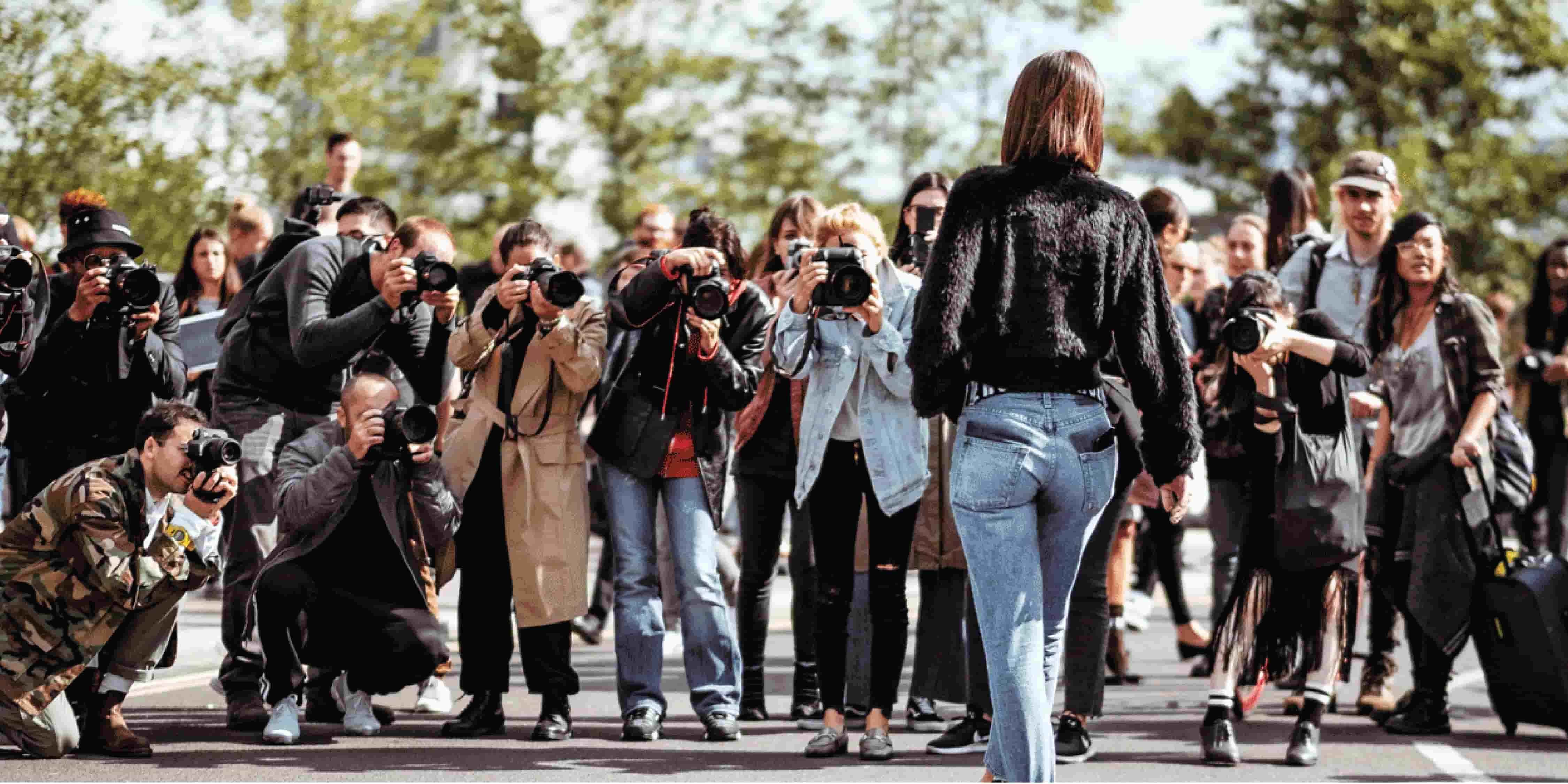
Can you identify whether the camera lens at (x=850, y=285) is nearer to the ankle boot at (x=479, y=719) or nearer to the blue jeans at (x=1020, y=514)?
the blue jeans at (x=1020, y=514)

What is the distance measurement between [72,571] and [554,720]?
1796 mm

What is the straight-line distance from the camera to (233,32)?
18.8m

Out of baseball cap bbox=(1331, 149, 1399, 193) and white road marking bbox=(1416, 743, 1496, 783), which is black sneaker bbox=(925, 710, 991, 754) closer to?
white road marking bbox=(1416, 743, 1496, 783)

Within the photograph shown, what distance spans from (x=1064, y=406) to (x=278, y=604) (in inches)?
131

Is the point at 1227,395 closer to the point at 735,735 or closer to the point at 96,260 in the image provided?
the point at 735,735

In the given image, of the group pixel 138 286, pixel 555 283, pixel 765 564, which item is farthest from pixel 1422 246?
pixel 138 286

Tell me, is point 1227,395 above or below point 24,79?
below

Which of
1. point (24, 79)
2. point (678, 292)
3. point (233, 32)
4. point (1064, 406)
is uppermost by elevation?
point (233, 32)

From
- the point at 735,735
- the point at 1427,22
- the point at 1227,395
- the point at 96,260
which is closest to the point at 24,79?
the point at 96,260

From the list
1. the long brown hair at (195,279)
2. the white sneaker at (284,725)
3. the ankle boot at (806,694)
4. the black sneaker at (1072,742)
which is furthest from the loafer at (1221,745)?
the long brown hair at (195,279)

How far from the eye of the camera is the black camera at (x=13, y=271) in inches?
277

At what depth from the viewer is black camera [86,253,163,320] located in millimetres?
7574

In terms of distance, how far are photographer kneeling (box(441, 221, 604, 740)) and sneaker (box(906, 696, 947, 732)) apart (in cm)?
133

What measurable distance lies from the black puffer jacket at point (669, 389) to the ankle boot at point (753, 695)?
0.87 meters
